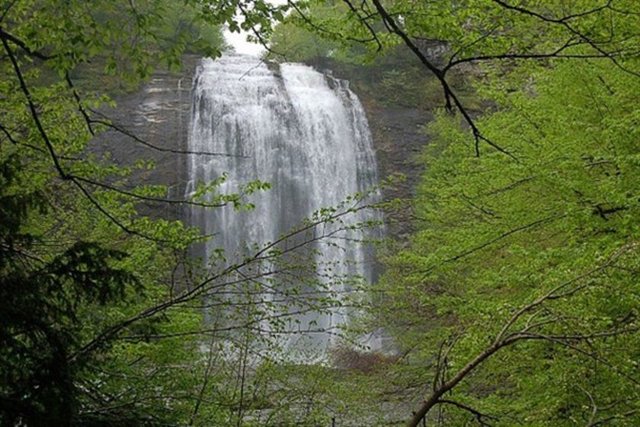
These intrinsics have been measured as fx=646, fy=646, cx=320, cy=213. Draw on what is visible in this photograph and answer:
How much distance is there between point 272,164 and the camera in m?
24.6

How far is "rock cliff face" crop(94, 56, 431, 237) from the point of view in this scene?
23.3 metres

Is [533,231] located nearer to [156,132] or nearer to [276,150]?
[276,150]

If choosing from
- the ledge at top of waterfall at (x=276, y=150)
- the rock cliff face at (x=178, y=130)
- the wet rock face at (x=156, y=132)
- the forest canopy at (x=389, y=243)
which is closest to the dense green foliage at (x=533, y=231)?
the forest canopy at (x=389, y=243)

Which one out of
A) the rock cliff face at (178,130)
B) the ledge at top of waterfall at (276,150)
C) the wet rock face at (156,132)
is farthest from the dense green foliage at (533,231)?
the wet rock face at (156,132)

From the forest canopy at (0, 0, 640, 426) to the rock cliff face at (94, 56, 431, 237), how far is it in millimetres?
13149

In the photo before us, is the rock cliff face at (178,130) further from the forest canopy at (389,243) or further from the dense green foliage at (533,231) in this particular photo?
the forest canopy at (389,243)

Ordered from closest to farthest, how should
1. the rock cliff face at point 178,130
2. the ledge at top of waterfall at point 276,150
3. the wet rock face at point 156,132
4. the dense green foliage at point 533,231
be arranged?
the dense green foliage at point 533,231 < the wet rock face at point 156,132 < the rock cliff face at point 178,130 < the ledge at top of waterfall at point 276,150

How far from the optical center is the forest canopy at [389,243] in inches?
112

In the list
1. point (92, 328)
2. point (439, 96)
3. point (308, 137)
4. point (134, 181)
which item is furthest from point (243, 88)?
point (92, 328)

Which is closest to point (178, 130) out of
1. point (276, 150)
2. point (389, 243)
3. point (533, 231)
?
point (276, 150)

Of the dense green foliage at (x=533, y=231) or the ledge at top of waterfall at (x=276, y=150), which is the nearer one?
the dense green foliage at (x=533, y=231)

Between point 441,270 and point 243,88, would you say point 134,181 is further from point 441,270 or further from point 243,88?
point 441,270

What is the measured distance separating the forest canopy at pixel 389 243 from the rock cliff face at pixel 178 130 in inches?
518

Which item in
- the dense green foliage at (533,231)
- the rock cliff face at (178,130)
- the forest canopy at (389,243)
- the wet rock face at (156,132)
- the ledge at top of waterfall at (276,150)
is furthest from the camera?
the ledge at top of waterfall at (276,150)
